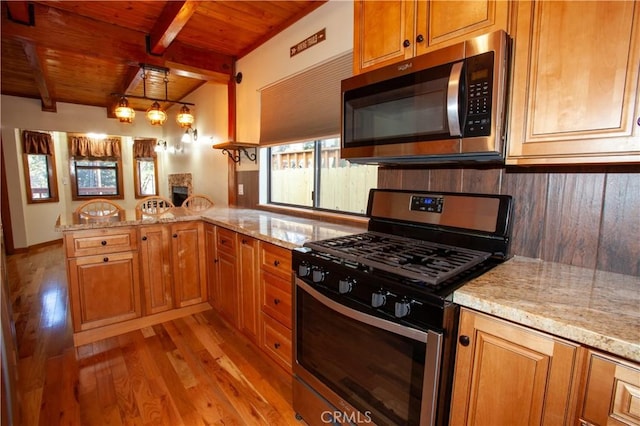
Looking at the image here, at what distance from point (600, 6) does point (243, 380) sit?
233 centimetres

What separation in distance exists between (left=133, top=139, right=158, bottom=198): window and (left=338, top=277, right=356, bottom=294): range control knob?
702 cm

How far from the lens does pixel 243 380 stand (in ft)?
6.27

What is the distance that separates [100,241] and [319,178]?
5.59 ft

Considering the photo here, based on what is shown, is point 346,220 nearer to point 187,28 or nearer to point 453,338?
point 453,338

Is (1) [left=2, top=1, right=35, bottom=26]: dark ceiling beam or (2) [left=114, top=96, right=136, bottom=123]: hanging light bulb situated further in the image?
(2) [left=114, top=96, right=136, bottom=123]: hanging light bulb

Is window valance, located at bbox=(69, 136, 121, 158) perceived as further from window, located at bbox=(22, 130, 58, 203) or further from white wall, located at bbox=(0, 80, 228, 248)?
window, located at bbox=(22, 130, 58, 203)

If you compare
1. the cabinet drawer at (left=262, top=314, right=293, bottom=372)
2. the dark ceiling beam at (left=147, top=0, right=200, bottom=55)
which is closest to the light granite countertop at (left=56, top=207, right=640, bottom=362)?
the cabinet drawer at (left=262, top=314, right=293, bottom=372)

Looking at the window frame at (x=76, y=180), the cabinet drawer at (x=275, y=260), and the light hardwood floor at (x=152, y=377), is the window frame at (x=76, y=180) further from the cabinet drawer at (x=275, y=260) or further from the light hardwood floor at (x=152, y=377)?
the cabinet drawer at (x=275, y=260)

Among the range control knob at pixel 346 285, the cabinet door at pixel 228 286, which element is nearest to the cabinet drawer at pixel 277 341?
the cabinet door at pixel 228 286

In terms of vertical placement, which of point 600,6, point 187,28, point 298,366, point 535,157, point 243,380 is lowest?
point 243,380

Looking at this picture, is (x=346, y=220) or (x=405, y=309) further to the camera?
(x=346, y=220)

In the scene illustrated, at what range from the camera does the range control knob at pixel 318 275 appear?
53.2 inches

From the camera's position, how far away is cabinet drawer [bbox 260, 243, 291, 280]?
1710mm

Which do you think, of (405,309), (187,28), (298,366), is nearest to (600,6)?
(405,309)
